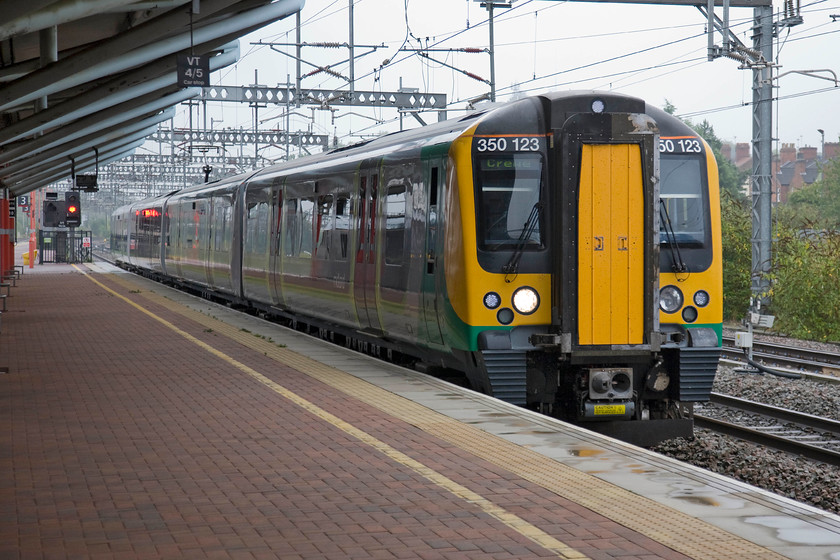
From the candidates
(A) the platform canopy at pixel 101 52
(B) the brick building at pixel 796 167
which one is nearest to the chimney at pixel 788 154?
(B) the brick building at pixel 796 167

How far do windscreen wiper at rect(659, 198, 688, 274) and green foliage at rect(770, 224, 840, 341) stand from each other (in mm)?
14766

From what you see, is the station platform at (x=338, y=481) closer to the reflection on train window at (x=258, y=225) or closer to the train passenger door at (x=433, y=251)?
the train passenger door at (x=433, y=251)

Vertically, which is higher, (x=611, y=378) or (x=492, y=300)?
(x=492, y=300)

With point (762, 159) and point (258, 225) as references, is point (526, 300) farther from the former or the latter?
point (762, 159)

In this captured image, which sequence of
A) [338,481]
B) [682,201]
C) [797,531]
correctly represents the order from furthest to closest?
1. [682,201]
2. [338,481]
3. [797,531]

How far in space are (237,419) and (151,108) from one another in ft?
58.3

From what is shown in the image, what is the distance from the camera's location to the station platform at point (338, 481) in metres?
5.70

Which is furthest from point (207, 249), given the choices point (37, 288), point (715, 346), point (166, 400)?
point (715, 346)

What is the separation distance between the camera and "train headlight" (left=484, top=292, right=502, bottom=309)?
33.8ft

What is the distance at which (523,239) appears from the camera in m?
10.4

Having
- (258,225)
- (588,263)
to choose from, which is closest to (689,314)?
(588,263)

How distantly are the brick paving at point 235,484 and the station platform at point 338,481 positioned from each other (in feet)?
0.06

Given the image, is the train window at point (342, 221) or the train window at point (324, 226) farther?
the train window at point (324, 226)

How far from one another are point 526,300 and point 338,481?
3.78 meters
